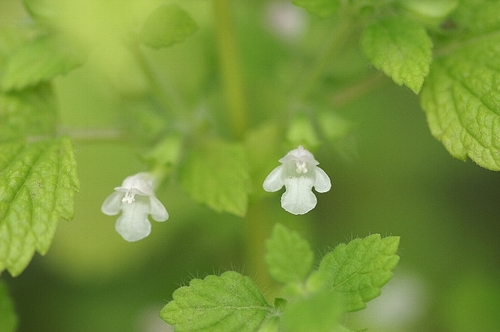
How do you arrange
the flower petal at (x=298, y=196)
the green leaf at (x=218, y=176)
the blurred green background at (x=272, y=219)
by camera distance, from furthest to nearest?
the blurred green background at (x=272, y=219) → the green leaf at (x=218, y=176) → the flower petal at (x=298, y=196)

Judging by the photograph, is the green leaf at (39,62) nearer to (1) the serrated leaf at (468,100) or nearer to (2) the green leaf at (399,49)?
(2) the green leaf at (399,49)

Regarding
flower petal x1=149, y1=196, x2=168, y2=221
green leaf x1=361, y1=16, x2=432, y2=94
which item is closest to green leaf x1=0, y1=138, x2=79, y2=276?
flower petal x1=149, y1=196, x2=168, y2=221

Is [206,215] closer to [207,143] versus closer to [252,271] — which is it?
[252,271]

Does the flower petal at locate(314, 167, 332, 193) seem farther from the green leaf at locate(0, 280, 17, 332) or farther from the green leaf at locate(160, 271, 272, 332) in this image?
the green leaf at locate(0, 280, 17, 332)

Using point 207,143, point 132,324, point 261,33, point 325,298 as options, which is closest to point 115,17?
point 207,143

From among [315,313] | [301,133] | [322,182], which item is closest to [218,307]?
[315,313]

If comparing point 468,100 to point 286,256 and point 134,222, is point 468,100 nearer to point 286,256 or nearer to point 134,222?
point 286,256

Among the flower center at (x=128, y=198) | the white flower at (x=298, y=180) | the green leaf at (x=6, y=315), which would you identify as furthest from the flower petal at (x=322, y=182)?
the green leaf at (x=6, y=315)
